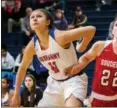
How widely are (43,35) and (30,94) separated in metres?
0.53

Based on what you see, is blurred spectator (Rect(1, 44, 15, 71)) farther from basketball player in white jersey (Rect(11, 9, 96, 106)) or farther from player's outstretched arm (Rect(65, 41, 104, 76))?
player's outstretched arm (Rect(65, 41, 104, 76))

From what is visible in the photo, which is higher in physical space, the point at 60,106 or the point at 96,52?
the point at 96,52

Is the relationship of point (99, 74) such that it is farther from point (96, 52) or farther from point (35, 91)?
point (35, 91)

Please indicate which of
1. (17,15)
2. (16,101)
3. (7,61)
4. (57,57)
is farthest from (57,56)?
(17,15)

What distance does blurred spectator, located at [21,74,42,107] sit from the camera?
9.48 feet

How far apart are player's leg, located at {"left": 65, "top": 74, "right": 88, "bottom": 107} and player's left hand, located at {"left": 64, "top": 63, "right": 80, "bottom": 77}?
28mm

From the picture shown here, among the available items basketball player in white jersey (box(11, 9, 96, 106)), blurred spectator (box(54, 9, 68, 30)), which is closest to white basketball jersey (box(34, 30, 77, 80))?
basketball player in white jersey (box(11, 9, 96, 106))

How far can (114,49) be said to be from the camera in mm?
2428

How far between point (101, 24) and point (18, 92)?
0.95 meters

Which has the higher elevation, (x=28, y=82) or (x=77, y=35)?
(x=77, y=35)

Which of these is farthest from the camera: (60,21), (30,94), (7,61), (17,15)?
(17,15)

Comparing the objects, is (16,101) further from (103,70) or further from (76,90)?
(103,70)

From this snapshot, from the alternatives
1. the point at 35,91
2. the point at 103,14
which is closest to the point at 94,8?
the point at 103,14

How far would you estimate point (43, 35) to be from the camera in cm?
261
